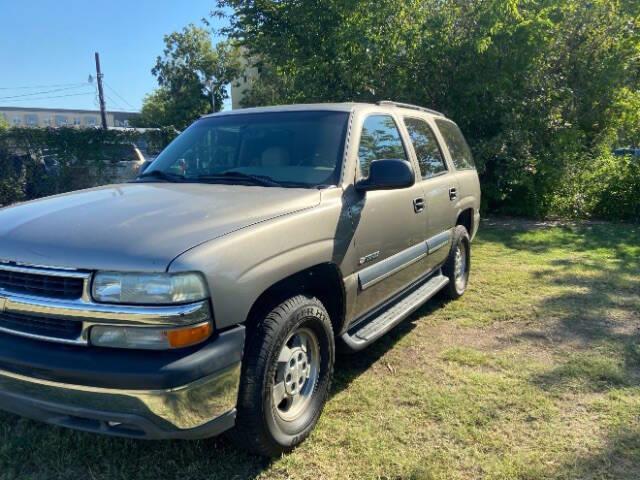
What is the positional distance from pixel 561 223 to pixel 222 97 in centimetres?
3539

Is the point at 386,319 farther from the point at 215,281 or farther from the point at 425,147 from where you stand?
the point at 215,281

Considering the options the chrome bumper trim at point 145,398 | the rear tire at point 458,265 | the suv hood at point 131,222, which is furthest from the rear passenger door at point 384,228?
the chrome bumper trim at point 145,398

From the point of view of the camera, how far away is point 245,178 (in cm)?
347

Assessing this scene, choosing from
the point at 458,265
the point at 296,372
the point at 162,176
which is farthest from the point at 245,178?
the point at 458,265

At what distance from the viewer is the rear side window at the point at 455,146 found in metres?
5.53

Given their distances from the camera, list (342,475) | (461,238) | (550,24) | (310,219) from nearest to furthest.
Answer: (342,475), (310,219), (461,238), (550,24)

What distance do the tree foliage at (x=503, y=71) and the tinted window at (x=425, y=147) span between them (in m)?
5.93

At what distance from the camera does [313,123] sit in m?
3.73

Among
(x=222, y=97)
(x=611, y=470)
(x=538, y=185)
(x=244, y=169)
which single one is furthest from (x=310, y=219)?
(x=222, y=97)

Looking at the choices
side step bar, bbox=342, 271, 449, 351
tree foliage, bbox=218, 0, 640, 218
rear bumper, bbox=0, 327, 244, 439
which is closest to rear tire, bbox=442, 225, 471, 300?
side step bar, bbox=342, 271, 449, 351

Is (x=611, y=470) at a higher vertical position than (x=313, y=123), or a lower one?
lower

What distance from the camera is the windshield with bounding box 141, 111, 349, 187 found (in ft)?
11.4

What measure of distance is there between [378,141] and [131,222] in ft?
6.78

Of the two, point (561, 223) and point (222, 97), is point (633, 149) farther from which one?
point (222, 97)
